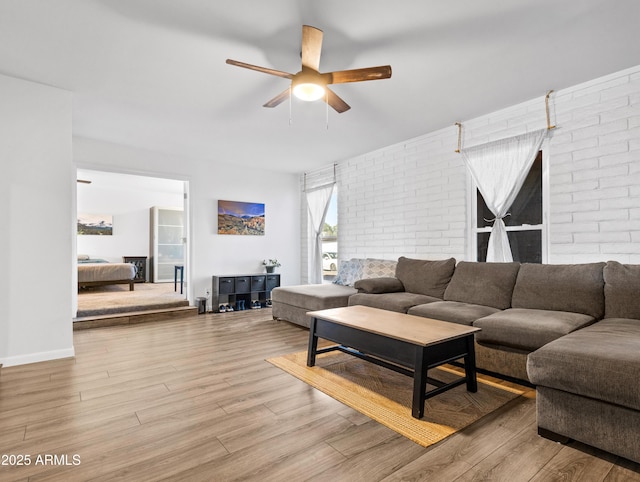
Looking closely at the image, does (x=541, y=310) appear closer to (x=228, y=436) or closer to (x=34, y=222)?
(x=228, y=436)

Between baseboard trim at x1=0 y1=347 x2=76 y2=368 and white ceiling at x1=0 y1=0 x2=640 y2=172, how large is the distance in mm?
2545

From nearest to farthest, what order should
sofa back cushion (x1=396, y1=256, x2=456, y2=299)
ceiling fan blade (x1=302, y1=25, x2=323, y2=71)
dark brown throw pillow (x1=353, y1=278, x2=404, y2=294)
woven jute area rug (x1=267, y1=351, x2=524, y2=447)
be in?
woven jute area rug (x1=267, y1=351, x2=524, y2=447) < ceiling fan blade (x1=302, y1=25, x2=323, y2=71) < sofa back cushion (x1=396, y1=256, x2=456, y2=299) < dark brown throw pillow (x1=353, y1=278, x2=404, y2=294)

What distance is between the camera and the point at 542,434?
192 centimetres

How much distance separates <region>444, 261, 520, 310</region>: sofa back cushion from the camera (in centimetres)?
337

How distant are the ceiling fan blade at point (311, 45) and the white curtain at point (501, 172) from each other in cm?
243

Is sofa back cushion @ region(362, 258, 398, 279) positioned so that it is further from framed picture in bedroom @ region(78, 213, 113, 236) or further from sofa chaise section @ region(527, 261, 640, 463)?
framed picture in bedroom @ region(78, 213, 113, 236)

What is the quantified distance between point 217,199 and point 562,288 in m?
5.11

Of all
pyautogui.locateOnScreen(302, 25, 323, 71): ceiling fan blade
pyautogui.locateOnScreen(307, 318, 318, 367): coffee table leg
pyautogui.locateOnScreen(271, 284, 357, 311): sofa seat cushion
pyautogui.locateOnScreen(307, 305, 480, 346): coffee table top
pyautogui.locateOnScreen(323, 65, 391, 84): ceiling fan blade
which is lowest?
pyautogui.locateOnScreen(307, 318, 318, 367): coffee table leg

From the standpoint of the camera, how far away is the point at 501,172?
3832 millimetres

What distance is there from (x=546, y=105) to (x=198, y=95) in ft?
11.5

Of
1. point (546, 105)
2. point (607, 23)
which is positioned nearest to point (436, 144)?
point (546, 105)

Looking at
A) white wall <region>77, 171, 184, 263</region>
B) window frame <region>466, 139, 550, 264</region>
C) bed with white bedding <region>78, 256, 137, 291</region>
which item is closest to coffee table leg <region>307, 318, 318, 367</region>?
window frame <region>466, 139, 550, 264</region>

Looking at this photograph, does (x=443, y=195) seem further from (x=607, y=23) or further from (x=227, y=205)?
(x=227, y=205)

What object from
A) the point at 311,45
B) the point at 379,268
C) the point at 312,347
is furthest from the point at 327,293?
the point at 311,45
